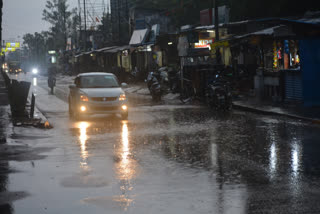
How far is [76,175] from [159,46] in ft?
116

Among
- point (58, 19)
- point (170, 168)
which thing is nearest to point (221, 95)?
point (170, 168)

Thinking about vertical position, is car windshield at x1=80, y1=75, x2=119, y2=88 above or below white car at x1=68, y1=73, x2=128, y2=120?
above

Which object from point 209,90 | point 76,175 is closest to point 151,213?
point 76,175

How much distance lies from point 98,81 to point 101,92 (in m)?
1.42

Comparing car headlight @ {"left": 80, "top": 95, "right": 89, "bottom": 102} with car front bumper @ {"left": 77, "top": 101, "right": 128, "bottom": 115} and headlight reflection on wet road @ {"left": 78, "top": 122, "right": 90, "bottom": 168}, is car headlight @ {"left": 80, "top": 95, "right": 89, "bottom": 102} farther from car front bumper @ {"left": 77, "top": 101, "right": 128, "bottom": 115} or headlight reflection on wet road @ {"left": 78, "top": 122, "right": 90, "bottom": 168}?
headlight reflection on wet road @ {"left": 78, "top": 122, "right": 90, "bottom": 168}

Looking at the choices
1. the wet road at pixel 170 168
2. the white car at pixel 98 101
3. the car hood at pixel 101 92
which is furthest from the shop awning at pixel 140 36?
the wet road at pixel 170 168

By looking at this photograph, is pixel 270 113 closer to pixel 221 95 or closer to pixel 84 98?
pixel 221 95

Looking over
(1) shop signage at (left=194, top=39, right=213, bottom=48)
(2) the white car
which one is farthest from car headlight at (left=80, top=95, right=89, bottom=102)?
(1) shop signage at (left=194, top=39, right=213, bottom=48)

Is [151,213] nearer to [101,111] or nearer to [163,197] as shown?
[163,197]

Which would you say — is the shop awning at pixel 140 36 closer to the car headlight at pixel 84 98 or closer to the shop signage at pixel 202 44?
the shop signage at pixel 202 44

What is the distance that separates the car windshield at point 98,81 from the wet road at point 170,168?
2.90 metres

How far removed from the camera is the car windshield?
18.7 metres

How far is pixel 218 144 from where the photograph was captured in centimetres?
1175

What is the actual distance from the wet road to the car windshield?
2905mm
